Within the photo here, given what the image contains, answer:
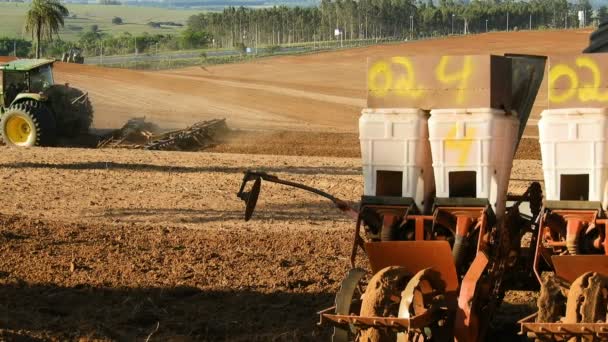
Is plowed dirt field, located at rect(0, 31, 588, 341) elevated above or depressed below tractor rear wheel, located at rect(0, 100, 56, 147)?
below

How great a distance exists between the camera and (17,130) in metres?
27.5

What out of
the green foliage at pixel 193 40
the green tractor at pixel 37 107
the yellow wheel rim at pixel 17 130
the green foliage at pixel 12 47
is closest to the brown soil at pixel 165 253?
the green tractor at pixel 37 107

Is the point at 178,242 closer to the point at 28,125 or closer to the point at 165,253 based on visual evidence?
the point at 165,253

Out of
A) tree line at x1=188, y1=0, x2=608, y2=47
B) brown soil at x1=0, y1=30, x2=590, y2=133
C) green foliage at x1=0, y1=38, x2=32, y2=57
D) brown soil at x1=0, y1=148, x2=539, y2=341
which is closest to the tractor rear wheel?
brown soil at x1=0, y1=148, x2=539, y2=341

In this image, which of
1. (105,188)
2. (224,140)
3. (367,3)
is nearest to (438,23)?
(367,3)

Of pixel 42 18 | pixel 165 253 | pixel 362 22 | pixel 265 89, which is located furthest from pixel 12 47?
pixel 165 253

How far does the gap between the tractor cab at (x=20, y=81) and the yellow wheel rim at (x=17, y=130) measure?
80cm

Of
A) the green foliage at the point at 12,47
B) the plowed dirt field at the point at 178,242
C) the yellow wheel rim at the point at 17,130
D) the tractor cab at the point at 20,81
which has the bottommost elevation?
the plowed dirt field at the point at 178,242

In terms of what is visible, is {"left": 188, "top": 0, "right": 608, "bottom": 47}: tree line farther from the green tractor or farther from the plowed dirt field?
the green tractor

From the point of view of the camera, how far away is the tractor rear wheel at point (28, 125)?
26.9 meters

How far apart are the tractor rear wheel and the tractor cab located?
788mm

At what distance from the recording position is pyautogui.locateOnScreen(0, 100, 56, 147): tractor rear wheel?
26938 millimetres

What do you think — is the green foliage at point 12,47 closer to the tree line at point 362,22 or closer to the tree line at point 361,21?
the tree line at point 362,22

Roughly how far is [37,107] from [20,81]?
1.49 meters
